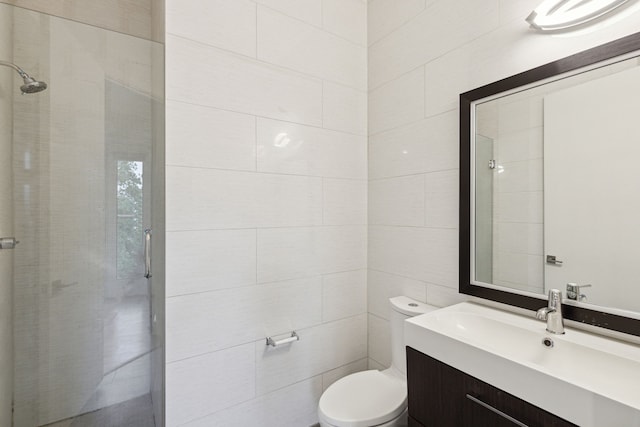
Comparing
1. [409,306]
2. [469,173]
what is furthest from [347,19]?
[409,306]

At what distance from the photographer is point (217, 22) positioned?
145 centimetres

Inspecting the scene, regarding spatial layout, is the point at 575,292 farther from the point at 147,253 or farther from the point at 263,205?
the point at 147,253

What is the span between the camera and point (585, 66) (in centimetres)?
105

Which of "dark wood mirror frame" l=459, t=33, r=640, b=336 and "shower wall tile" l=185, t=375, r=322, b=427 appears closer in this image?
"dark wood mirror frame" l=459, t=33, r=640, b=336

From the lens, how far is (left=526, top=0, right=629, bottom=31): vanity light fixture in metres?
1.02

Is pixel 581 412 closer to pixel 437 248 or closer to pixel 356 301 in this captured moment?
pixel 437 248

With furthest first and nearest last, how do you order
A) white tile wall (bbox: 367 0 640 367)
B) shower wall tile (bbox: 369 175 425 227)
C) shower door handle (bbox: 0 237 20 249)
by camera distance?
shower wall tile (bbox: 369 175 425 227), white tile wall (bbox: 367 0 640 367), shower door handle (bbox: 0 237 20 249)

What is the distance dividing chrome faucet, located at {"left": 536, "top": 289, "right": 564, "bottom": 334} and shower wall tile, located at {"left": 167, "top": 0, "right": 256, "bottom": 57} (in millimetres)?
1681

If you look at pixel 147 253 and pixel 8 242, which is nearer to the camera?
pixel 8 242

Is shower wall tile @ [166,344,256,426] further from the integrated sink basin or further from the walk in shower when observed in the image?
the integrated sink basin

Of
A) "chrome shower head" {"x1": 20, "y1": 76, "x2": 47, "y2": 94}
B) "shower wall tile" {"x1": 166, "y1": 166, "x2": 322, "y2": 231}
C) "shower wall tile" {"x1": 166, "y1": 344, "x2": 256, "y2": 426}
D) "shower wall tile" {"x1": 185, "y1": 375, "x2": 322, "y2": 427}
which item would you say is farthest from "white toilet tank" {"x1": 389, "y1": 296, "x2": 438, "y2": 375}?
"chrome shower head" {"x1": 20, "y1": 76, "x2": 47, "y2": 94}

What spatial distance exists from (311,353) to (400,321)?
56 cm

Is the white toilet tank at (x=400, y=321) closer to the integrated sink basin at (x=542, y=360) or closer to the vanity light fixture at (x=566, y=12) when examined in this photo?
the integrated sink basin at (x=542, y=360)

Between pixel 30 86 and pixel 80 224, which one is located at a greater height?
pixel 30 86
